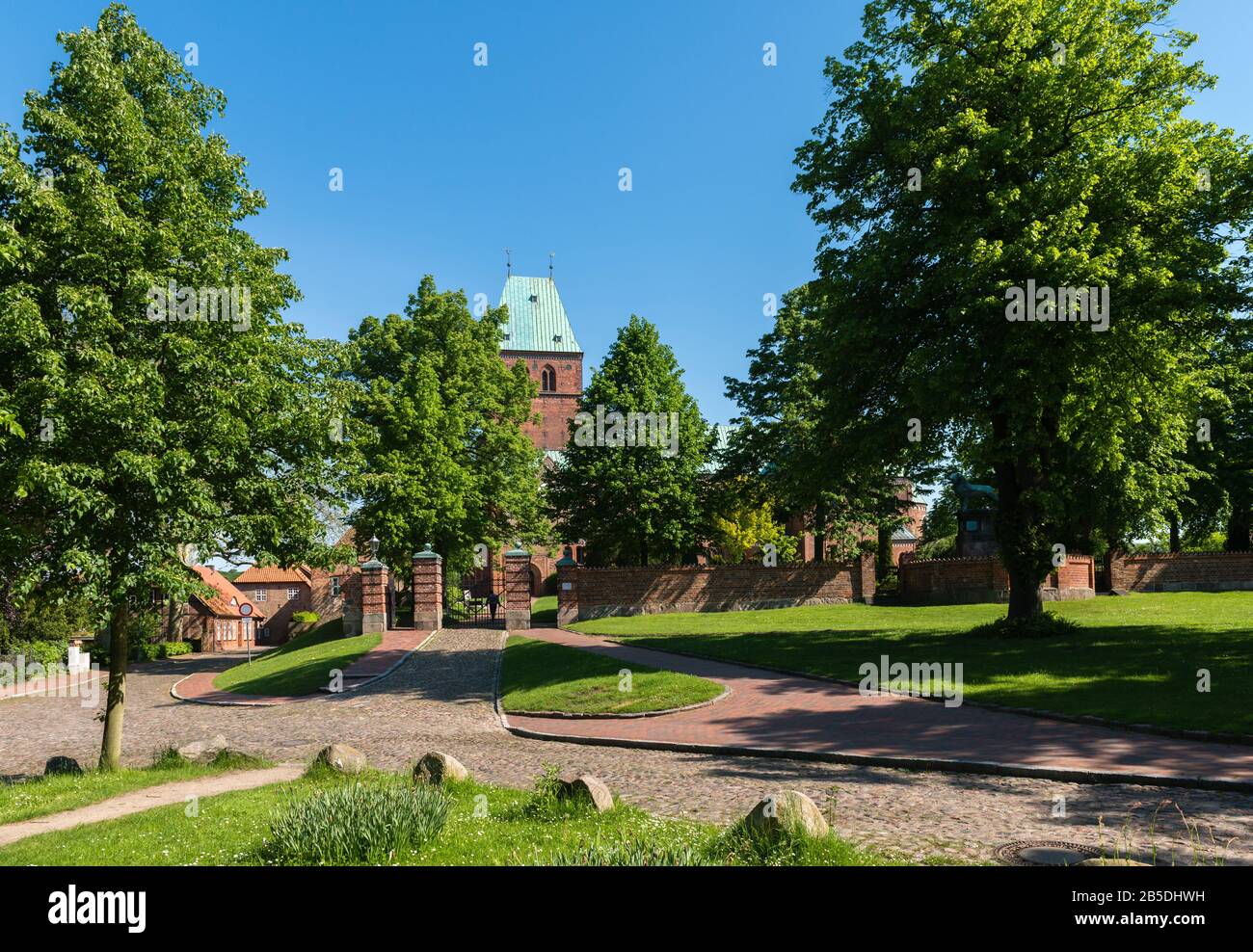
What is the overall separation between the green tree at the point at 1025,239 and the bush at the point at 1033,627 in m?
0.45

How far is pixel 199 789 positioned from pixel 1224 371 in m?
23.2

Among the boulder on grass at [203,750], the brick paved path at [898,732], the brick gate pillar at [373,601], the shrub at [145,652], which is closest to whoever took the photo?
the brick paved path at [898,732]

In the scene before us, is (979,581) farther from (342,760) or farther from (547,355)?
(547,355)

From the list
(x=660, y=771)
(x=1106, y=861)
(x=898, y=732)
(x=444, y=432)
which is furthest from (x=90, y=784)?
(x=444, y=432)

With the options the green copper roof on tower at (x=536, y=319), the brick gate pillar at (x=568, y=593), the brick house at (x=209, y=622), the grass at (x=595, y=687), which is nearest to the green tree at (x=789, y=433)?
the brick gate pillar at (x=568, y=593)

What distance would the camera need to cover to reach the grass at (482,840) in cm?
566


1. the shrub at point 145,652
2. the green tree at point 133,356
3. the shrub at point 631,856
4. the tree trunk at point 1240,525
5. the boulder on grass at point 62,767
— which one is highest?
the green tree at point 133,356

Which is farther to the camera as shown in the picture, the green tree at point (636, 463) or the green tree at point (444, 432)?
the green tree at point (636, 463)

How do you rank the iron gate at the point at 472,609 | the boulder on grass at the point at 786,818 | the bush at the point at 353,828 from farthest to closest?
the iron gate at the point at 472,609
the bush at the point at 353,828
the boulder on grass at the point at 786,818

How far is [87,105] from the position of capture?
11.9 metres

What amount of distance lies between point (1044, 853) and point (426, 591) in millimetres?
31101

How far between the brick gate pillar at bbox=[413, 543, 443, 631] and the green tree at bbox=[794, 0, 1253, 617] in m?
19.6

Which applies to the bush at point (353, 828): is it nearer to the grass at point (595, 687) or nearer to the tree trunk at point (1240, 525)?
the grass at point (595, 687)
